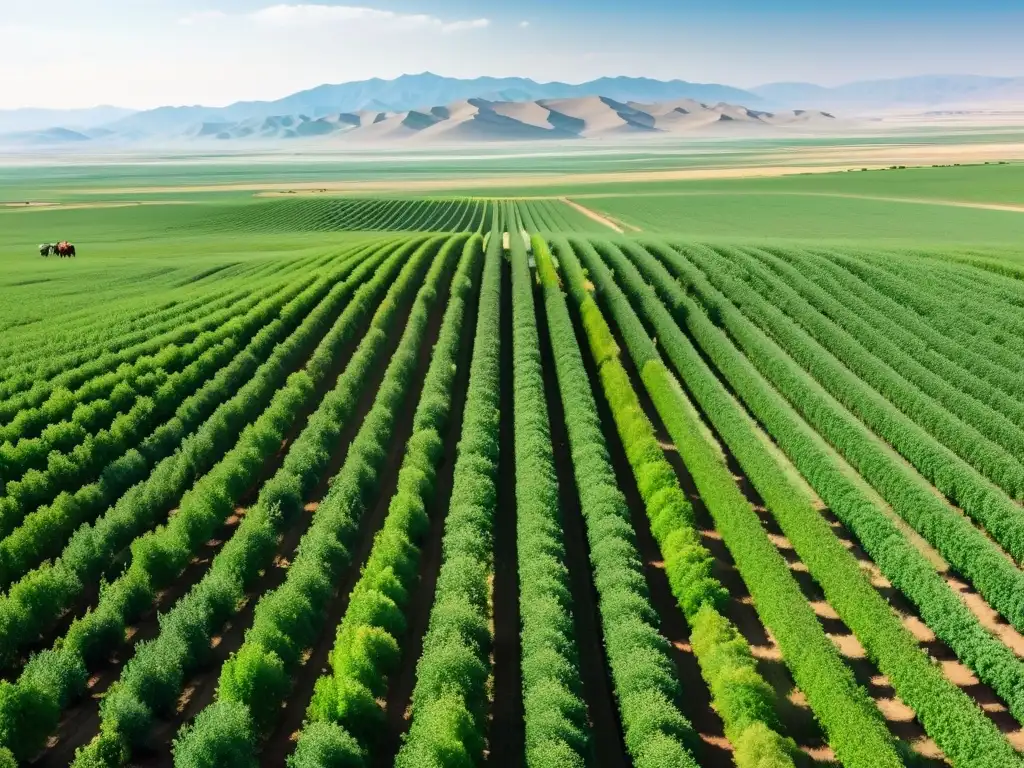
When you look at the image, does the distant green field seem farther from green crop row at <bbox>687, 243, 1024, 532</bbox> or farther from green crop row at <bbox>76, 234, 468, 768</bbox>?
green crop row at <bbox>76, 234, 468, 768</bbox>

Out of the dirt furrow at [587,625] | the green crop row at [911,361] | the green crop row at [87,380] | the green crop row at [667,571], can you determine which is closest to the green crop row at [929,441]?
the green crop row at [911,361]

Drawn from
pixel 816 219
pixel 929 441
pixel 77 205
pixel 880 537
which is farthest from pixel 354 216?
pixel 880 537

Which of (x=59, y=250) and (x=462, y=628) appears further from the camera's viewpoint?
(x=59, y=250)

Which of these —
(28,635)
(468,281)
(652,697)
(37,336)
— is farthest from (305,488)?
(468,281)

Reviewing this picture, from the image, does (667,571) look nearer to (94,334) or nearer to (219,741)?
(219,741)

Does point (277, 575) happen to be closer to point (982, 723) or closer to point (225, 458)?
point (225, 458)

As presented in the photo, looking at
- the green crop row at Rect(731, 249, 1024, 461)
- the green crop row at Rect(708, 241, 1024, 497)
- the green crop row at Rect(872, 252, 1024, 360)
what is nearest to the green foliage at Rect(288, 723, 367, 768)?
the green crop row at Rect(708, 241, 1024, 497)
